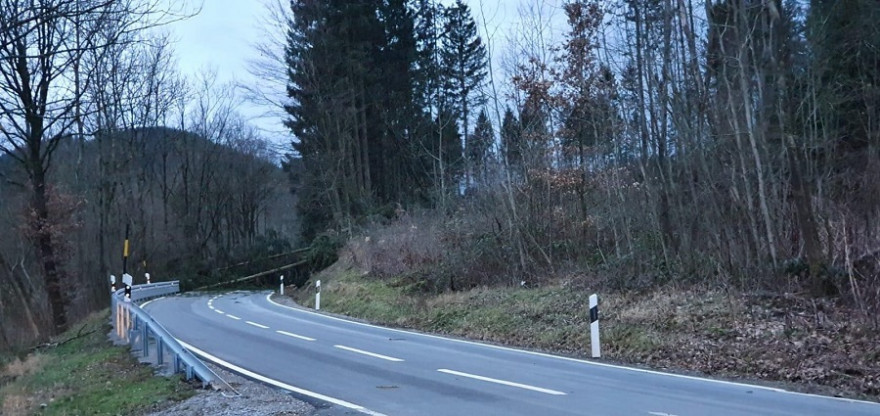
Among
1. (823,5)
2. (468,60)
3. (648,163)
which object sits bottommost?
(648,163)

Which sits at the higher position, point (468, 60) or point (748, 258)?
point (468, 60)

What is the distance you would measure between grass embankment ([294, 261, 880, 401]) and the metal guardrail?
7247 millimetres

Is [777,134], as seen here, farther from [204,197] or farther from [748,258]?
[204,197]

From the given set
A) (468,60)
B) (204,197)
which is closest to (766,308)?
(468,60)

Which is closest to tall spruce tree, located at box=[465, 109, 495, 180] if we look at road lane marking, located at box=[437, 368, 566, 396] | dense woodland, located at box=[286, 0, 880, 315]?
dense woodland, located at box=[286, 0, 880, 315]

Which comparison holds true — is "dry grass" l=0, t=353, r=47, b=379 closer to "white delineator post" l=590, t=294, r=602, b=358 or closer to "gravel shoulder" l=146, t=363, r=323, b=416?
"gravel shoulder" l=146, t=363, r=323, b=416

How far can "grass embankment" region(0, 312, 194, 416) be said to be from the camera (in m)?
10.1

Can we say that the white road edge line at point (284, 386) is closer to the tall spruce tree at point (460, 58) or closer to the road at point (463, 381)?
the road at point (463, 381)

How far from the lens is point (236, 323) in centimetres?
2216

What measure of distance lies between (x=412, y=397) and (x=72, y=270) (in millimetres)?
41331

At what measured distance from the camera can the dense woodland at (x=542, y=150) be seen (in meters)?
15.5

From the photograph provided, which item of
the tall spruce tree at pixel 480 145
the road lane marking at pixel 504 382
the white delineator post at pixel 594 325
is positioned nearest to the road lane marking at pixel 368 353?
the road lane marking at pixel 504 382

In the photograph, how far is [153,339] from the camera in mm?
16031

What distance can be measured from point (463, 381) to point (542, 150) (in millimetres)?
15074
